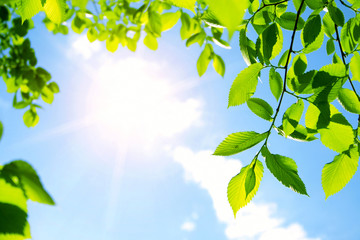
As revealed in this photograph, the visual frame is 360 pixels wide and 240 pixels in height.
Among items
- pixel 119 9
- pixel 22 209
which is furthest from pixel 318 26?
pixel 119 9

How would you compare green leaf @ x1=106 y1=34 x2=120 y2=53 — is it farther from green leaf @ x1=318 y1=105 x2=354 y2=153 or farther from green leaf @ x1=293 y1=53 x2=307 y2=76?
green leaf @ x1=318 y1=105 x2=354 y2=153

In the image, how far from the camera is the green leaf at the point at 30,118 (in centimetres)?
274

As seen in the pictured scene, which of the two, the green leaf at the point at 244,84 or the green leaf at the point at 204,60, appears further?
the green leaf at the point at 204,60

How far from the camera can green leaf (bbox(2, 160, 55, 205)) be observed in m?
0.46

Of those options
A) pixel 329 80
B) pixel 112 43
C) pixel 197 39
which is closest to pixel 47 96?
pixel 112 43

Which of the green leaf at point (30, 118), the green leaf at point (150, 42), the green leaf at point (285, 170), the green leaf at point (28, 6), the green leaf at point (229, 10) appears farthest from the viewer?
the green leaf at point (30, 118)

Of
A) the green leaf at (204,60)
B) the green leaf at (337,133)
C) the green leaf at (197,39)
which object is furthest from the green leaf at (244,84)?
the green leaf at (197,39)

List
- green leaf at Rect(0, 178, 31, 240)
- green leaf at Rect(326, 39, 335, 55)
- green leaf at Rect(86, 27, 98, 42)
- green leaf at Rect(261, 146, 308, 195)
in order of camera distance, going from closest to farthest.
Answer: green leaf at Rect(0, 178, 31, 240), green leaf at Rect(261, 146, 308, 195), green leaf at Rect(326, 39, 335, 55), green leaf at Rect(86, 27, 98, 42)

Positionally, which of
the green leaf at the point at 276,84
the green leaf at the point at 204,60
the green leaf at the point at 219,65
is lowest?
the green leaf at the point at 276,84

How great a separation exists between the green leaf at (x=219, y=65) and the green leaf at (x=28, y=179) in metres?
1.80

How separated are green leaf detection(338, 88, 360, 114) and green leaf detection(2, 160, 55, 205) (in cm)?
93

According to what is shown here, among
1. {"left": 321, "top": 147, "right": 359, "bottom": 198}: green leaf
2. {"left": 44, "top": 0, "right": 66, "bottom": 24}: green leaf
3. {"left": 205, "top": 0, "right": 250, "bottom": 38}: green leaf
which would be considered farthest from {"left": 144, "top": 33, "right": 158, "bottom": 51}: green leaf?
{"left": 205, "top": 0, "right": 250, "bottom": 38}: green leaf

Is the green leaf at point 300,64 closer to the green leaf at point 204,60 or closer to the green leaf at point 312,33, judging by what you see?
the green leaf at point 312,33

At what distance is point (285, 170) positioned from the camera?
0.83 m
